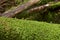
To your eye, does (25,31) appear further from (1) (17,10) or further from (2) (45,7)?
(2) (45,7)

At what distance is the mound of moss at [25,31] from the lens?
3.43 m

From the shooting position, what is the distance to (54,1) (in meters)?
5.22

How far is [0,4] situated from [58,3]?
1.65 meters

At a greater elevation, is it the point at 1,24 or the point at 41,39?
the point at 1,24

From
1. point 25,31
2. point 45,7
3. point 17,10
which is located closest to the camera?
point 25,31

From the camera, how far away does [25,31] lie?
3.48 metres

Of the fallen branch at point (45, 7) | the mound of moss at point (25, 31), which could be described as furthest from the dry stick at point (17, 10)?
the mound of moss at point (25, 31)

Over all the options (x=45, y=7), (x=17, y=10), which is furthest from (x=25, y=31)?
(x=45, y=7)

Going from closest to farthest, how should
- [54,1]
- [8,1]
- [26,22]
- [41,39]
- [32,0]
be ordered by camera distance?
1. [41,39]
2. [26,22]
3. [32,0]
4. [54,1]
5. [8,1]

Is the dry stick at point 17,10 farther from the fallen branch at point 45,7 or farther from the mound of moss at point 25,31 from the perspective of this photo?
the mound of moss at point 25,31

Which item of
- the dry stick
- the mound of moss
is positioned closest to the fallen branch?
the dry stick

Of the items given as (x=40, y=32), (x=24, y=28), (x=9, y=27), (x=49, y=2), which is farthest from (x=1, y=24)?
(x=49, y=2)

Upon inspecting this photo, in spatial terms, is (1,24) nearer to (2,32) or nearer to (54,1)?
(2,32)

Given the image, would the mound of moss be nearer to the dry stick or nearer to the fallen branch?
the dry stick
